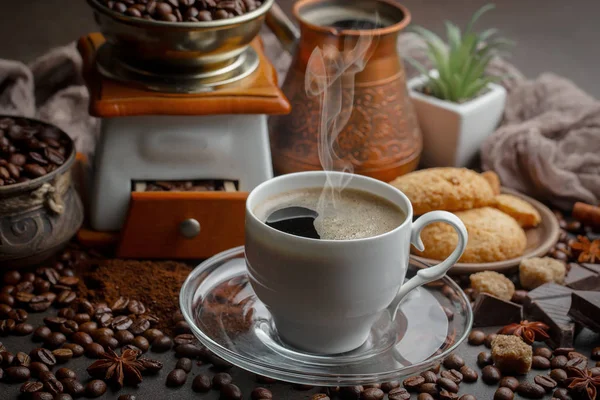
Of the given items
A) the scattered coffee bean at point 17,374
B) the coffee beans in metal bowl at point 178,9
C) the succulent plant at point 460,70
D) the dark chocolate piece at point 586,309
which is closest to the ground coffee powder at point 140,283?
the scattered coffee bean at point 17,374

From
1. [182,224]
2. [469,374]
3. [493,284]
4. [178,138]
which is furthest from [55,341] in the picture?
[493,284]

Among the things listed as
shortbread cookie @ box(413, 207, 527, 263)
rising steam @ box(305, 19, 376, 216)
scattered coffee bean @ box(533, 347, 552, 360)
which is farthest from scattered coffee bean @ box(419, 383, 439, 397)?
rising steam @ box(305, 19, 376, 216)

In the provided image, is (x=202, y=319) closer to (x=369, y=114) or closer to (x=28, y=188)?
(x=28, y=188)

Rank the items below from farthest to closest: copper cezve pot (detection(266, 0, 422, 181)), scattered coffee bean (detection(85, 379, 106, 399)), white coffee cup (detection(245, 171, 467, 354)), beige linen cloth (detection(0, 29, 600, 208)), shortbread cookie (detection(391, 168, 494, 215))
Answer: beige linen cloth (detection(0, 29, 600, 208)) → copper cezve pot (detection(266, 0, 422, 181)) → shortbread cookie (detection(391, 168, 494, 215)) → scattered coffee bean (detection(85, 379, 106, 399)) → white coffee cup (detection(245, 171, 467, 354))

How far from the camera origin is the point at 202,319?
1.29m

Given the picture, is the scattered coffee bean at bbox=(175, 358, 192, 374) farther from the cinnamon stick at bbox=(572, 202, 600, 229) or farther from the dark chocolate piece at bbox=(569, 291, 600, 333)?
the cinnamon stick at bbox=(572, 202, 600, 229)

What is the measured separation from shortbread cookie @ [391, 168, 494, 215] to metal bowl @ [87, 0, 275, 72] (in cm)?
47

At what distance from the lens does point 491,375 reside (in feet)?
4.29

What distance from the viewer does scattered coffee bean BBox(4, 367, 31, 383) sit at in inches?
49.3

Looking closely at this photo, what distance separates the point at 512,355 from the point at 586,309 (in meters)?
0.18

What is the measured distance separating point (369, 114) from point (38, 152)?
28.6 inches

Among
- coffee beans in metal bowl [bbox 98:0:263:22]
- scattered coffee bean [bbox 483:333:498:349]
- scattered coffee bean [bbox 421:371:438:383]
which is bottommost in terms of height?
scattered coffee bean [bbox 483:333:498:349]

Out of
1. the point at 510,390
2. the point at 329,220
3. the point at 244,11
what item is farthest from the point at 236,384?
the point at 244,11

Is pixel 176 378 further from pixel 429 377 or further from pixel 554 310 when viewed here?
pixel 554 310
